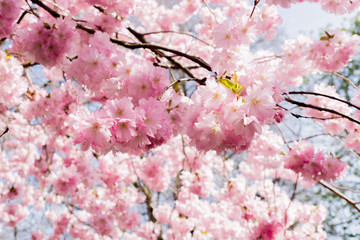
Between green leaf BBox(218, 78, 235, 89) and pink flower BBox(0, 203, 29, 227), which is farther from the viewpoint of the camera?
pink flower BBox(0, 203, 29, 227)

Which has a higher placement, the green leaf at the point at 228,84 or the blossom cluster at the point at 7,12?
the blossom cluster at the point at 7,12

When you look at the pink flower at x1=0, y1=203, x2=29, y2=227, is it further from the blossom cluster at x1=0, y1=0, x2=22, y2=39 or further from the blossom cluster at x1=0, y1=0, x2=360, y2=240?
the blossom cluster at x1=0, y1=0, x2=22, y2=39

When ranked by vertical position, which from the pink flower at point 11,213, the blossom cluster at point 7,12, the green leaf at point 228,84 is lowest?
the green leaf at point 228,84

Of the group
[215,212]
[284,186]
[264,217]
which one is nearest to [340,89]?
[284,186]

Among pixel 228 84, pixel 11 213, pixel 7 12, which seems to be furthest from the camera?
pixel 11 213

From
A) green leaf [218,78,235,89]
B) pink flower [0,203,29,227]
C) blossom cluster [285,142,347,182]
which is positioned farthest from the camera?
pink flower [0,203,29,227]

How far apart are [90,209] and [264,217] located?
7.57 feet

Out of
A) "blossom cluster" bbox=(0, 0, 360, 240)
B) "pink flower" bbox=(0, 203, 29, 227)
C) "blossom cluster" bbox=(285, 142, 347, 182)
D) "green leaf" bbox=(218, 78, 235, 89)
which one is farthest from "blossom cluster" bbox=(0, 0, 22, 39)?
"pink flower" bbox=(0, 203, 29, 227)

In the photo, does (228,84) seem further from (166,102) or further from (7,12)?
(7,12)

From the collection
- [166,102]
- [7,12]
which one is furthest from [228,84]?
[7,12]

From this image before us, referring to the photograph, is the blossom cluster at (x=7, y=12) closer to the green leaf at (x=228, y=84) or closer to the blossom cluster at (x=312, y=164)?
the green leaf at (x=228, y=84)

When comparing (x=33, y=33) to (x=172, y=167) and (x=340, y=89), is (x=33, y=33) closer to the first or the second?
(x=172, y=167)

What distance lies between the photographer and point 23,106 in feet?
9.55

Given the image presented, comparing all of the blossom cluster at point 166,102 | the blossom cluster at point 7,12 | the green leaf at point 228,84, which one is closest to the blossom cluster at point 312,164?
the blossom cluster at point 166,102
